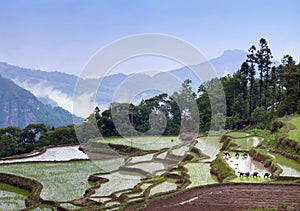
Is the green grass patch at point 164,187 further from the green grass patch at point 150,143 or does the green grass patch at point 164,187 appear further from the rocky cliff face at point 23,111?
the rocky cliff face at point 23,111

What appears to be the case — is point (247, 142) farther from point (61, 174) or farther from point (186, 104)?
point (186, 104)

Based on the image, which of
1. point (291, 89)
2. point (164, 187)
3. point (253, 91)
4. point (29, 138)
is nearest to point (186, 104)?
point (253, 91)

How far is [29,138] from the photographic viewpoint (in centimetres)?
3631

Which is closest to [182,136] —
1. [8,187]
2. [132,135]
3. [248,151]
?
[132,135]

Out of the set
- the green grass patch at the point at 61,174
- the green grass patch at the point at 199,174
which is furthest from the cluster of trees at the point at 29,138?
the green grass patch at the point at 199,174

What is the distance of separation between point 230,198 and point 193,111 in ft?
98.2

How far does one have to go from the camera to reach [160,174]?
63.4ft

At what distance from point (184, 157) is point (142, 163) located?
3.00 meters

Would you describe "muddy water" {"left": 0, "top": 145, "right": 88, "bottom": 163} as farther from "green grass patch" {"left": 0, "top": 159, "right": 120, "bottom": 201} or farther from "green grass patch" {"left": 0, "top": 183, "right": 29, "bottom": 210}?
"green grass patch" {"left": 0, "top": 183, "right": 29, "bottom": 210}

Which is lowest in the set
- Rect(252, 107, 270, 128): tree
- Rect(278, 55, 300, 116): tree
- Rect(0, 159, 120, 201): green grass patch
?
Rect(0, 159, 120, 201): green grass patch

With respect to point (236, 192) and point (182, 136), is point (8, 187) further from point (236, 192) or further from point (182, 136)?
point (182, 136)

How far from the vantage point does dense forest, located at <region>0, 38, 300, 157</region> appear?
34.9 meters

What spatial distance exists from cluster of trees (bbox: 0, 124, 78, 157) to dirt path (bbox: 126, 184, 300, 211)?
24.1 meters

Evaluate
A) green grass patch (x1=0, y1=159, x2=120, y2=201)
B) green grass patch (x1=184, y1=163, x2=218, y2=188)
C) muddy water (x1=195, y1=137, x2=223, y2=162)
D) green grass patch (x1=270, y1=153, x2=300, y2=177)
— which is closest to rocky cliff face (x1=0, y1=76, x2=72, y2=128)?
muddy water (x1=195, y1=137, x2=223, y2=162)
